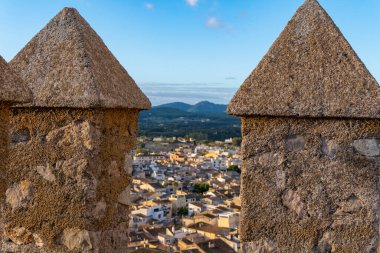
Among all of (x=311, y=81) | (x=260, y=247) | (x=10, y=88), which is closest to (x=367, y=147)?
(x=311, y=81)

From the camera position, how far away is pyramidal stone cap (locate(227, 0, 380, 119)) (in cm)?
297

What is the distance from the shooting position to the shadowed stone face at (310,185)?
303cm

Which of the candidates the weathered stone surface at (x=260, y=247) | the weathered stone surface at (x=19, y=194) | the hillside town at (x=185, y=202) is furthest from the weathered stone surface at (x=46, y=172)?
the weathered stone surface at (x=260, y=247)

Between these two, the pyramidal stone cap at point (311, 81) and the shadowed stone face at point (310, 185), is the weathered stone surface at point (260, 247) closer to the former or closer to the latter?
the shadowed stone face at point (310, 185)

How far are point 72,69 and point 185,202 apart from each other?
38089mm

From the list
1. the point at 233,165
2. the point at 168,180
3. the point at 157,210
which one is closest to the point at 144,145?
the point at 233,165

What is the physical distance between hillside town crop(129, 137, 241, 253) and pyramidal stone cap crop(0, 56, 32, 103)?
2083 mm

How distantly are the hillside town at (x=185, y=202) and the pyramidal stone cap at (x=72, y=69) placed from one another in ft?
4.78

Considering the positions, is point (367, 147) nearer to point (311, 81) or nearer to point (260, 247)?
point (311, 81)

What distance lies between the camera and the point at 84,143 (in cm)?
335

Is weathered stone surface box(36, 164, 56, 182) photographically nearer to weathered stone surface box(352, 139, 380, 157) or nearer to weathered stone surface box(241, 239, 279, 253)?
weathered stone surface box(241, 239, 279, 253)

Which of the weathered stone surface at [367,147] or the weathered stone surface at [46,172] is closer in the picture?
the weathered stone surface at [367,147]

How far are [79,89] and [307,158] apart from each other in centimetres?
144

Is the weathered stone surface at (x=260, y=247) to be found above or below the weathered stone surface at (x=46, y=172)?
below
